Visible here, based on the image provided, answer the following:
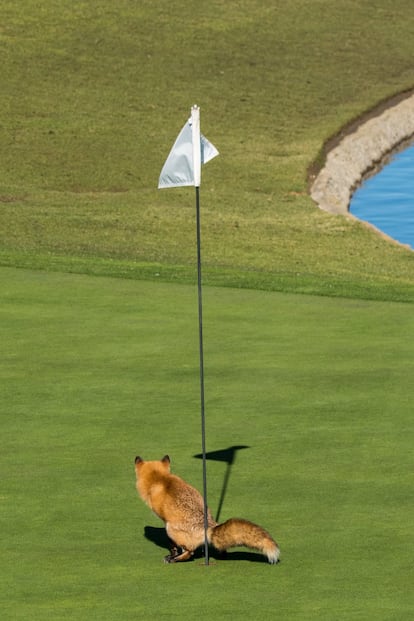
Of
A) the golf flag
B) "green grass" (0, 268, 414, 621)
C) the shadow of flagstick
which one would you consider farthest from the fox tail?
the golf flag

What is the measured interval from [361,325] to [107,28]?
29.3 m

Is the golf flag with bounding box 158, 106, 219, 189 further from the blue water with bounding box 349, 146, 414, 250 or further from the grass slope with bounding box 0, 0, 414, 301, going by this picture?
the blue water with bounding box 349, 146, 414, 250

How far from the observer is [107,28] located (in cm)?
4238

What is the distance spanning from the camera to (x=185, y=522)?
325 inches

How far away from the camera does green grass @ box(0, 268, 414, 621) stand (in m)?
7.77

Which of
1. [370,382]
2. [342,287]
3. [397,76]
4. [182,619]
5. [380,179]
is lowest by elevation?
[182,619]

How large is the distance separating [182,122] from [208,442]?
25.6 meters

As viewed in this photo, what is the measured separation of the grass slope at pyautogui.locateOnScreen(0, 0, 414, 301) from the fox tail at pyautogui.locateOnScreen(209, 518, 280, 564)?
8.90m

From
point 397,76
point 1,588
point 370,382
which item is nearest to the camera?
point 1,588

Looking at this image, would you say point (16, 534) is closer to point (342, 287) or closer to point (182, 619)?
point (182, 619)

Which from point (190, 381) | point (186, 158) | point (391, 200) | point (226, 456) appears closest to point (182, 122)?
point (391, 200)

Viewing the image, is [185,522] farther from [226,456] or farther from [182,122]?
[182,122]

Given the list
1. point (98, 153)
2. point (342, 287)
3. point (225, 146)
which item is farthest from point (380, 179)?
point (342, 287)

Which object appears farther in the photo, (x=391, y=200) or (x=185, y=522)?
(x=391, y=200)
